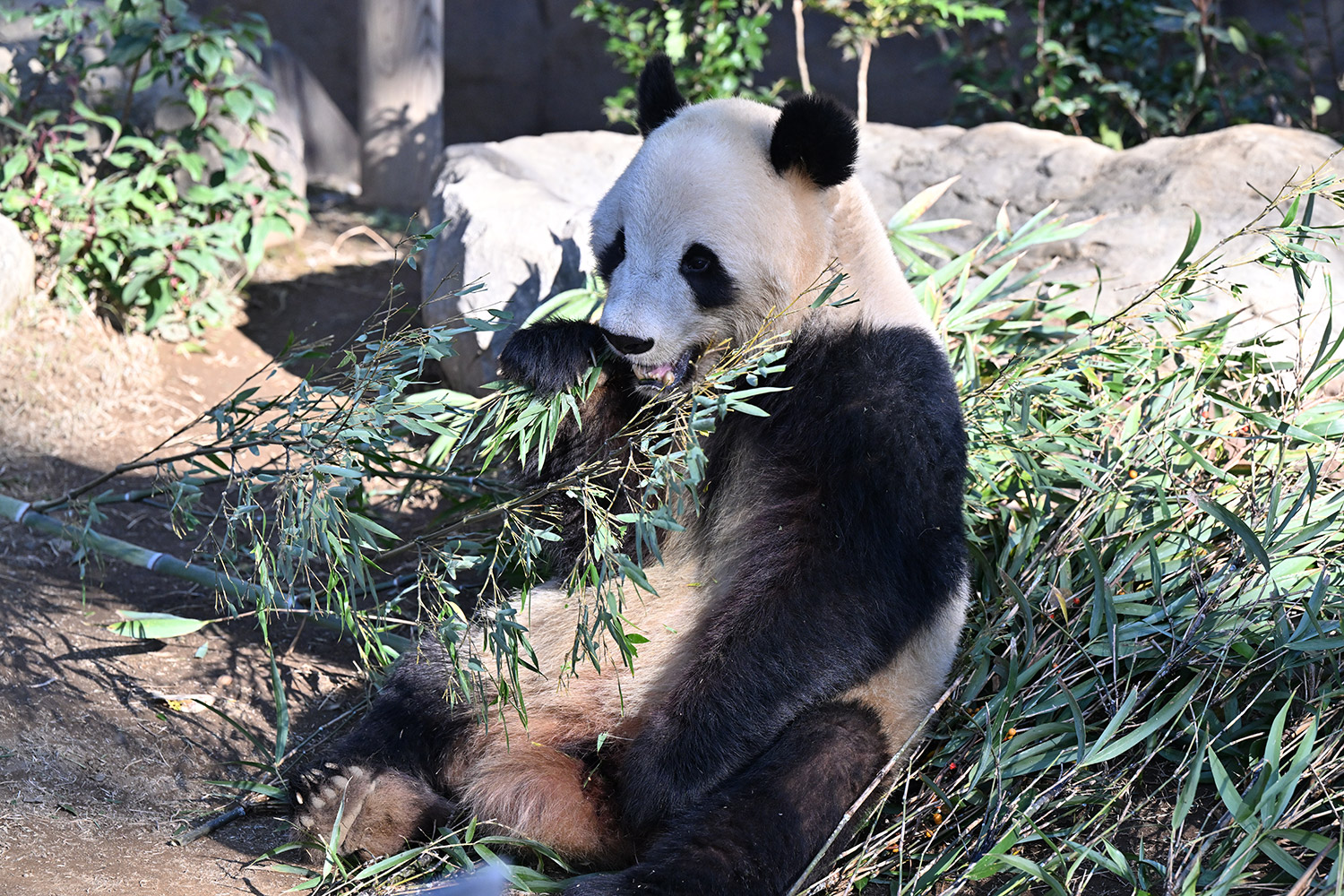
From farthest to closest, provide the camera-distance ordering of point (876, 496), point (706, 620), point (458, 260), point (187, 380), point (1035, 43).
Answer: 1. point (1035, 43)
2. point (187, 380)
3. point (458, 260)
4. point (706, 620)
5. point (876, 496)

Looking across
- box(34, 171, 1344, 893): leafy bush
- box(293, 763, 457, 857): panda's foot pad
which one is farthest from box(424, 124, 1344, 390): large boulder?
box(293, 763, 457, 857): panda's foot pad

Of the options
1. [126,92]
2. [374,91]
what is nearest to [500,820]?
[126,92]

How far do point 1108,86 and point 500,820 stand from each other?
17.0 feet

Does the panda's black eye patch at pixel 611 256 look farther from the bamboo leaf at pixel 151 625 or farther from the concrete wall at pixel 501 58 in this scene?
the concrete wall at pixel 501 58

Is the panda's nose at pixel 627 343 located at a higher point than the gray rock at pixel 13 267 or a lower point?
higher

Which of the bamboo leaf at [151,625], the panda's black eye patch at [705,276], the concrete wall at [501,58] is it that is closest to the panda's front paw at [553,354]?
the panda's black eye patch at [705,276]

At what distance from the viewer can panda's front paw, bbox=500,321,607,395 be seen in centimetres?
260

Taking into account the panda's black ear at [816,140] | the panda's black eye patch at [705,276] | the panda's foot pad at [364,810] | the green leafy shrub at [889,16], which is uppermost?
the green leafy shrub at [889,16]

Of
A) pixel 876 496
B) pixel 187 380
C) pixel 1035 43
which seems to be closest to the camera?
pixel 876 496

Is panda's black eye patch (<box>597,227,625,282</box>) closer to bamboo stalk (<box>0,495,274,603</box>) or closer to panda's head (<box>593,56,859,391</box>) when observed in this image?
panda's head (<box>593,56,859,391</box>)

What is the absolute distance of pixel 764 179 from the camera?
2586 mm

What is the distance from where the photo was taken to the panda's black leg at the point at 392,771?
2.39 metres

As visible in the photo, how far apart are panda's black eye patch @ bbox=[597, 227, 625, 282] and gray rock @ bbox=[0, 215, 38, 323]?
10.9ft

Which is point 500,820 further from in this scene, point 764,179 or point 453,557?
point 764,179
